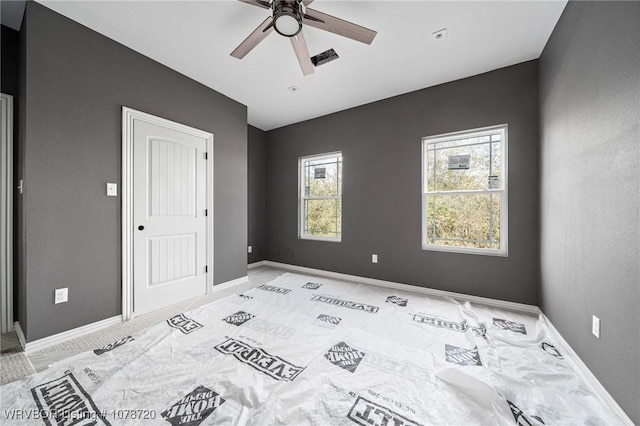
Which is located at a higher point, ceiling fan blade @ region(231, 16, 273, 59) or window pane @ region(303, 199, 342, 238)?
ceiling fan blade @ region(231, 16, 273, 59)

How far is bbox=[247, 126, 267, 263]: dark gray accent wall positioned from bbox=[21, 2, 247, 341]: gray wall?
196 cm

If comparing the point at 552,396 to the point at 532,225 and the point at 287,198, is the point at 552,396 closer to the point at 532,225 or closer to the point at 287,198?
the point at 532,225

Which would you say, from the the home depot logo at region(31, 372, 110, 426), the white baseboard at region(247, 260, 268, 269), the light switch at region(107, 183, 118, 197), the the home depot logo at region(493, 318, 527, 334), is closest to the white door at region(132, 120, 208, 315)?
the light switch at region(107, 183, 118, 197)

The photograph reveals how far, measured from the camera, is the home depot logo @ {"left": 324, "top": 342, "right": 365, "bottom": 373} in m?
1.65

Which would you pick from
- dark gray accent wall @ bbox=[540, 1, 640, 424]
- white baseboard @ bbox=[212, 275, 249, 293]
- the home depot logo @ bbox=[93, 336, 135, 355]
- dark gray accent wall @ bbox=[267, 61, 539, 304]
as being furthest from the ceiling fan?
white baseboard @ bbox=[212, 275, 249, 293]

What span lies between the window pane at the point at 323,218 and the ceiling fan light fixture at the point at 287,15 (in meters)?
2.59

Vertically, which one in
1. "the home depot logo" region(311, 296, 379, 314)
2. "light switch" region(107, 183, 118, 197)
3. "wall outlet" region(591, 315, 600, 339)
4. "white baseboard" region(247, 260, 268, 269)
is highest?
"light switch" region(107, 183, 118, 197)

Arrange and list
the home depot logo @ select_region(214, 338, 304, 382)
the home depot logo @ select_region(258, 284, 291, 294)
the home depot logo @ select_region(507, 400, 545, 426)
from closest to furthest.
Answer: the home depot logo @ select_region(507, 400, 545, 426) → the home depot logo @ select_region(214, 338, 304, 382) → the home depot logo @ select_region(258, 284, 291, 294)

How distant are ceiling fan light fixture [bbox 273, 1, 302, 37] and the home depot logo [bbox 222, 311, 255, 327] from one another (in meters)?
2.48

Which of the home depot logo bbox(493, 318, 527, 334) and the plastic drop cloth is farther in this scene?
the home depot logo bbox(493, 318, 527, 334)

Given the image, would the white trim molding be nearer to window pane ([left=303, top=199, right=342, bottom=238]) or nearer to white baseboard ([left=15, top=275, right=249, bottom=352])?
white baseboard ([left=15, top=275, right=249, bottom=352])

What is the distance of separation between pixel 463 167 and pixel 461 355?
2.15 m

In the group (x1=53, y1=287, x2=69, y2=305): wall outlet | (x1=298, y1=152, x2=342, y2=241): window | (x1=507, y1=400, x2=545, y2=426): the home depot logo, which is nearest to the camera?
(x1=507, y1=400, x2=545, y2=426): the home depot logo

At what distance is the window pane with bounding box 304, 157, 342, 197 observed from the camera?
404cm
